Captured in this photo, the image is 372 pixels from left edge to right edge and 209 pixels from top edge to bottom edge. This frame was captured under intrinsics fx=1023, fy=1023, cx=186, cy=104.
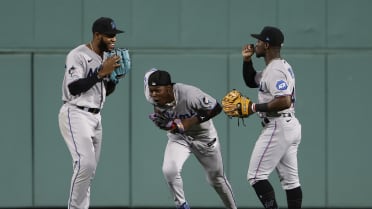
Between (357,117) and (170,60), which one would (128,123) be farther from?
(357,117)

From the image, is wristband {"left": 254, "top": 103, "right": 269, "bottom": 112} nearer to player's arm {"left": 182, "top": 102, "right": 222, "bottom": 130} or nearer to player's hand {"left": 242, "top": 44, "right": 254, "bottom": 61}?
player's arm {"left": 182, "top": 102, "right": 222, "bottom": 130}

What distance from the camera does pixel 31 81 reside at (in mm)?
11031

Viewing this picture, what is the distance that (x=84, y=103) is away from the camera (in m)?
8.63

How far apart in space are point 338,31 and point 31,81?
337 cm

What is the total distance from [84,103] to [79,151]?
1.38 feet

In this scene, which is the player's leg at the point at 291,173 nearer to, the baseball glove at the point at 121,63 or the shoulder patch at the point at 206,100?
the shoulder patch at the point at 206,100

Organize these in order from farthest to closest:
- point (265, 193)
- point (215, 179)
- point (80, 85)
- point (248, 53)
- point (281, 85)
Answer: point (215, 179) < point (248, 53) < point (265, 193) < point (281, 85) < point (80, 85)

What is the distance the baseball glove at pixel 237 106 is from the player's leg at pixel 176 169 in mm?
575

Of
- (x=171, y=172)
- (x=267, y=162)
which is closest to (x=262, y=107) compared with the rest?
(x=267, y=162)

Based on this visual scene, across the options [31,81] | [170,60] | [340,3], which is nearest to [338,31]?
[340,3]

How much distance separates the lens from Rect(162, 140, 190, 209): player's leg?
8.85 m

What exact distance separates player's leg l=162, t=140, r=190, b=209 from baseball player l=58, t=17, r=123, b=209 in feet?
2.09

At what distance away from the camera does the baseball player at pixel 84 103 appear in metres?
8.49

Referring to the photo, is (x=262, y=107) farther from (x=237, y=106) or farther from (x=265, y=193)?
(x=265, y=193)
